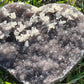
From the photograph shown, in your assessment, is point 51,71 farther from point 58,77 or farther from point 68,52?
point 68,52

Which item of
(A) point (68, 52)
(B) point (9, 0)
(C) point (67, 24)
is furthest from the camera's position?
(B) point (9, 0)

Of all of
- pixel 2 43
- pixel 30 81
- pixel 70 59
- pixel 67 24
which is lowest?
pixel 30 81

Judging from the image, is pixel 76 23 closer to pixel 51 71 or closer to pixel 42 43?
pixel 42 43

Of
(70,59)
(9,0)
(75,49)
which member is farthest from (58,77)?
(9,0)

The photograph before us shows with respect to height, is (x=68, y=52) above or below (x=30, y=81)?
above

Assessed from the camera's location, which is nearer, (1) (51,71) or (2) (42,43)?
(1) (51,71)

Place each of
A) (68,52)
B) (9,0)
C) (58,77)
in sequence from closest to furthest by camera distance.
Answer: (58,77), (68,52), (9,0)
